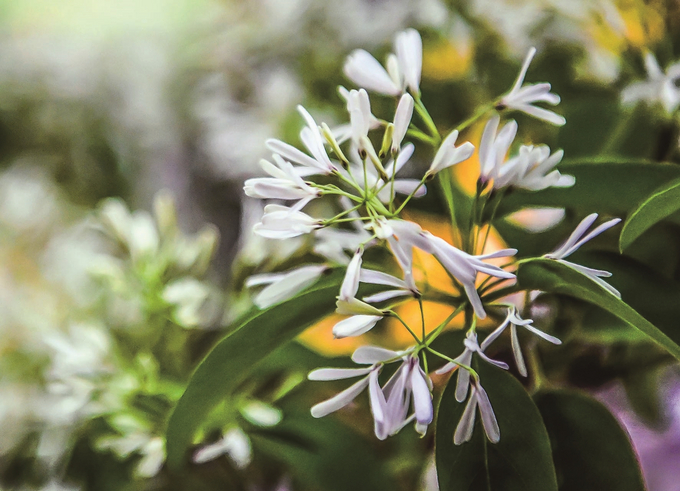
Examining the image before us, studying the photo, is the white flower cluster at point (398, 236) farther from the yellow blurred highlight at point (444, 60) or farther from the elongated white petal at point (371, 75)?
the yellow blurred highlight at point (444, 60)

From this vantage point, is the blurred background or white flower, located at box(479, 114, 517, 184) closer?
white flower, located at box(479, 114, 517, 184)

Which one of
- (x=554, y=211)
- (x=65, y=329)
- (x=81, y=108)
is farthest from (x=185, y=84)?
(x=554, y=211)

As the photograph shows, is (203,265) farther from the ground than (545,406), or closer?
farther from the ground

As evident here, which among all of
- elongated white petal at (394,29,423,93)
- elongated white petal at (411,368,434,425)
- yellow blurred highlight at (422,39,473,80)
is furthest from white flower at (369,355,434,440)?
yellow blurred highlight at (422,39,473,80)

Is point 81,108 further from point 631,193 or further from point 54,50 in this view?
point 631,193

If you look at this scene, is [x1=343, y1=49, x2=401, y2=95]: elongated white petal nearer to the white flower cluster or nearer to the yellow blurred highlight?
the white flower cluster

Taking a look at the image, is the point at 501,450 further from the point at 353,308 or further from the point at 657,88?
the point at 657,88
